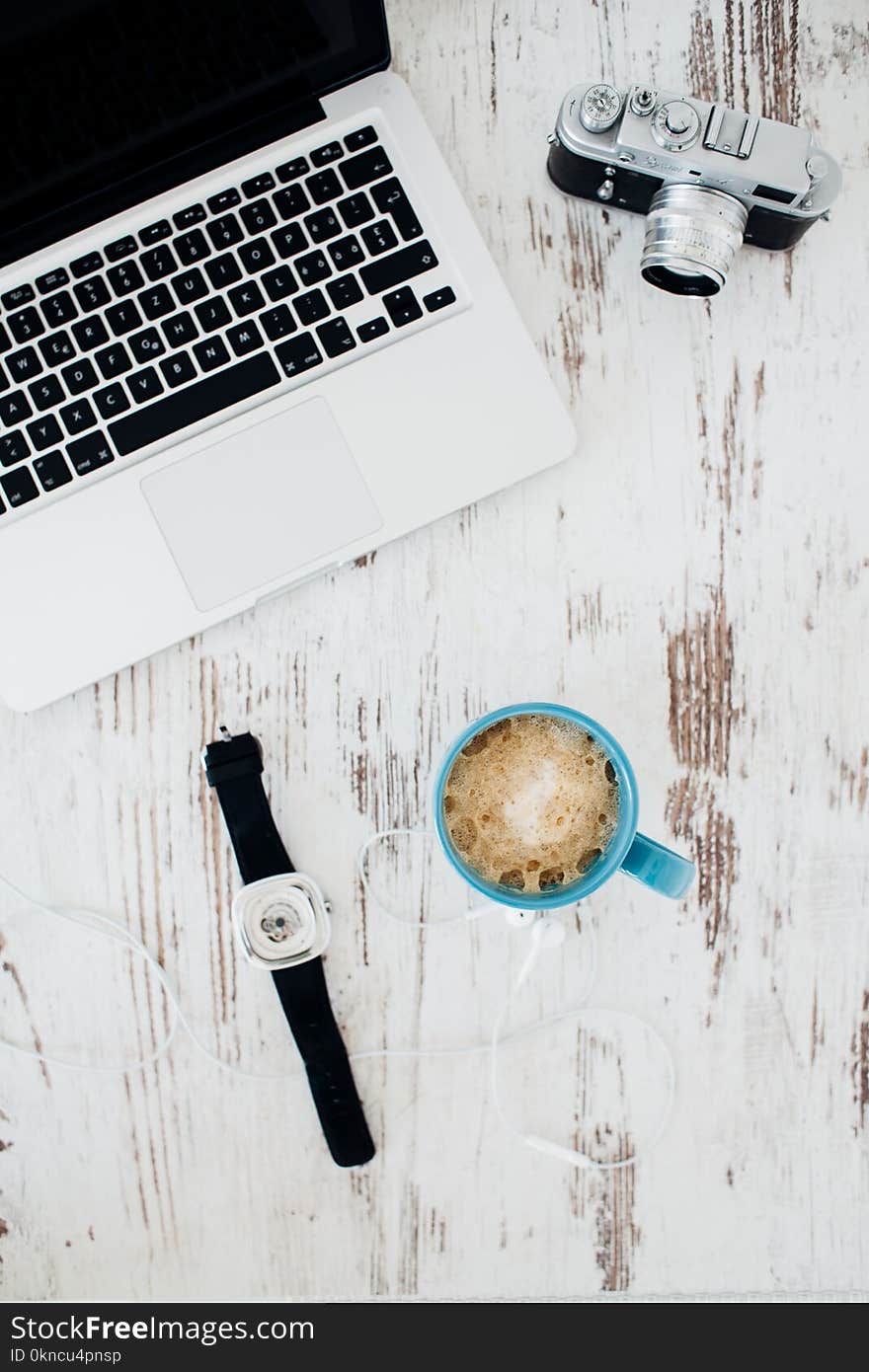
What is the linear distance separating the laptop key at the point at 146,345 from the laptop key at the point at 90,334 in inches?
0.7

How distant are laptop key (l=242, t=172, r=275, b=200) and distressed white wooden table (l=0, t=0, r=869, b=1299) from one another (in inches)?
5.6

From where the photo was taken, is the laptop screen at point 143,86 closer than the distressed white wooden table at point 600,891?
Yes

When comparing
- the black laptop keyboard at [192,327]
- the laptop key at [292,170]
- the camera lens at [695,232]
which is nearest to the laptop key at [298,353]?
the black laptop keyboard at [192,327]

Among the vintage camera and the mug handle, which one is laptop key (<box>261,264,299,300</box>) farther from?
the mug handle

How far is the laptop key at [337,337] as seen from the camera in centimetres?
64

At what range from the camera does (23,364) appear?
639mm

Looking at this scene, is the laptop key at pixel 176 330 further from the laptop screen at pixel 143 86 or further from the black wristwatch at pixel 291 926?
the black wristwatch at pixel 291 926

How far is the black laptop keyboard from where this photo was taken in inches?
25.1

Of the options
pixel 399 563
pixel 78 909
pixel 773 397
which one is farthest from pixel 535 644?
pixel 78 909

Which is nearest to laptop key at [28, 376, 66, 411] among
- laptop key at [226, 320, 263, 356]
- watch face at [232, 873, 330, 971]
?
laptop key at [226, 320, 263, 356]

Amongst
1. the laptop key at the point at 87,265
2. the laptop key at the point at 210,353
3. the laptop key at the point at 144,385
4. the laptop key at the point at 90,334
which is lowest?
the laptop key at the point at 144,385

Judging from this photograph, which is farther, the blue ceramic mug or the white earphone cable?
the white earphone cable
